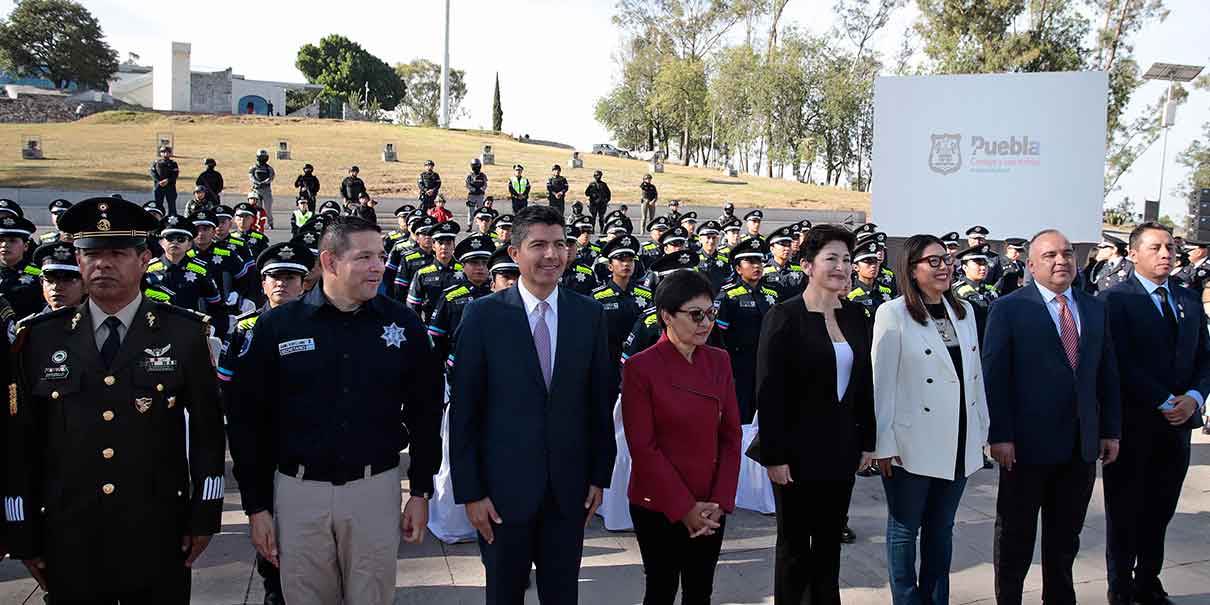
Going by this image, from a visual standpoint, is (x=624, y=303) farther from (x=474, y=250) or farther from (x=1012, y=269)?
(x=1012, y=269)

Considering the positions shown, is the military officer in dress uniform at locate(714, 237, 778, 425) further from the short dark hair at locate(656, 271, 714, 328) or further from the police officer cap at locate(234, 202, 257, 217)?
the police officer cap at locate(234, 202, 257, 217)

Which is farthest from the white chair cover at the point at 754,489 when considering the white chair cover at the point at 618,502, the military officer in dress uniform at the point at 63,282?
the military officer in dress uniform at the point at 63,282

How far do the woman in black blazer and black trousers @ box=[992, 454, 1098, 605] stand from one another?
98cm

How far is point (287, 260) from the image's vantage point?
4.89 metres

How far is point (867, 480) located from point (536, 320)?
14.7 ft

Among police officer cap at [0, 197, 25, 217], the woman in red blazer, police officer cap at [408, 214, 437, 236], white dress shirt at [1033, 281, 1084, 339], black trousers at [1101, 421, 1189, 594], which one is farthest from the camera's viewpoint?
police officer cap at [408, 214, 437, 236]

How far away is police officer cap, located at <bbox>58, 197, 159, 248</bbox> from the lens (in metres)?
2.91

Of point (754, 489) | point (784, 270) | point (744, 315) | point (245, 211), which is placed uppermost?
point (245, 211)

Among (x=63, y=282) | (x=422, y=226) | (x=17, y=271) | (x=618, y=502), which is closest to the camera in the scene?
(x=63, y=282)

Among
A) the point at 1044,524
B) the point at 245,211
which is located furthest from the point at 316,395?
the point at 245,211

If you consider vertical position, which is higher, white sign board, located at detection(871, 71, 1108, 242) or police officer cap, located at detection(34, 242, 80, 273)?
white sign board, located at detection(871, 71, 1108, 242)

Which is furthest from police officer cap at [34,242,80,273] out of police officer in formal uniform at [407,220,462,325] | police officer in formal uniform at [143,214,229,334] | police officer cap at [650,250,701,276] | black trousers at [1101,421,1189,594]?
black trousers at [1101,421,1189,594]

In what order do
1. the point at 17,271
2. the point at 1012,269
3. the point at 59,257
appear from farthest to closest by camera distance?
the point at 1012,269
the point at 17,271
the point at 59,257

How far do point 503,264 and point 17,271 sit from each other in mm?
4012
